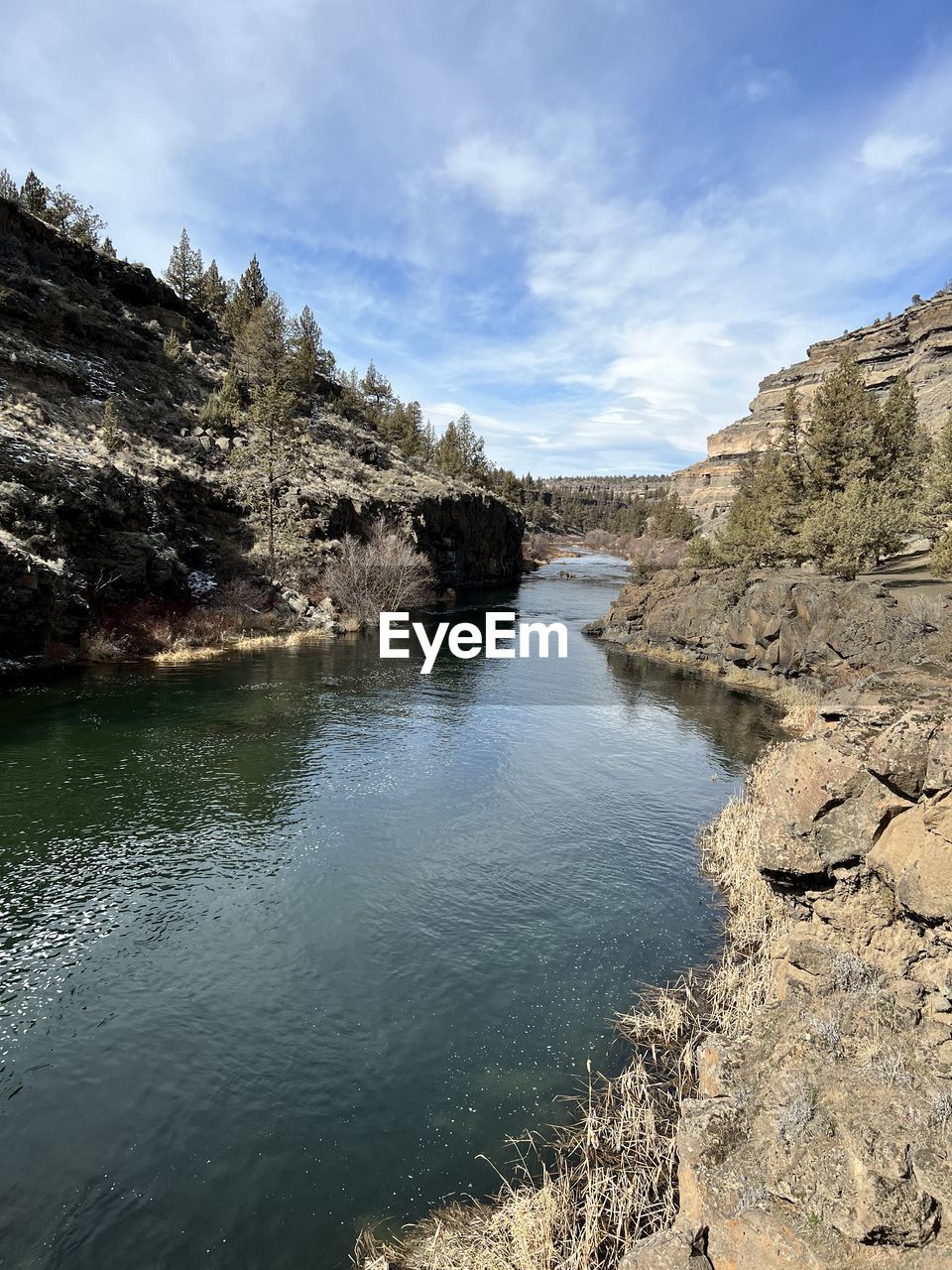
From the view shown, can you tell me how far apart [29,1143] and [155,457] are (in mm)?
49445

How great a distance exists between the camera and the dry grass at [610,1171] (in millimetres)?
6492

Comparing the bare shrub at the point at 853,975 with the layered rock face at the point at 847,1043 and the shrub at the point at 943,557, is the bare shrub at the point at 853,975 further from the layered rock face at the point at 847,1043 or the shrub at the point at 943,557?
the shrub at the point at 943,557

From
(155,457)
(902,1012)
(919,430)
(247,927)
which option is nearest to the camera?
(902,1012)

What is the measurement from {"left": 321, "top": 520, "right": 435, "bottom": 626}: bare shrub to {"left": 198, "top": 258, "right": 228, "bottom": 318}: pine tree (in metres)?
62.8

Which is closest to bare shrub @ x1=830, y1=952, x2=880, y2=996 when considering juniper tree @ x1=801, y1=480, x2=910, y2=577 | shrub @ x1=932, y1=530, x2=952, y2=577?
shrub @ x1=932, y1=530, x2=952, y2=577

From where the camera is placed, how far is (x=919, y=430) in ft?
194

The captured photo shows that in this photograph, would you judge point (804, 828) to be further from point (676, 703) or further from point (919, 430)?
point (919, 430)

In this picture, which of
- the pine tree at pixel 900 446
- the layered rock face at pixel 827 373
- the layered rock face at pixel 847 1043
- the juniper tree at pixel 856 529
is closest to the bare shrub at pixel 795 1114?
the layered rock face at pixel 847 1043

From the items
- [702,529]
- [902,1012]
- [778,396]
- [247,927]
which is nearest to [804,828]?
[902,1012]

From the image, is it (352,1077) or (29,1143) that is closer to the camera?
(29,1143)

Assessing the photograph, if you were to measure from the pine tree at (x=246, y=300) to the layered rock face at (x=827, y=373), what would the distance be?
72776 mm

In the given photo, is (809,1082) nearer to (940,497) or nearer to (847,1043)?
(847,1043)

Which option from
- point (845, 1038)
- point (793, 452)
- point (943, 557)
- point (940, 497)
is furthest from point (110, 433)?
point (940, 497)

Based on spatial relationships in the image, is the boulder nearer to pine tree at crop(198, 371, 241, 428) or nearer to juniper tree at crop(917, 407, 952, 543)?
juniper tree at crop(917, 407, 952, 543)
